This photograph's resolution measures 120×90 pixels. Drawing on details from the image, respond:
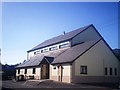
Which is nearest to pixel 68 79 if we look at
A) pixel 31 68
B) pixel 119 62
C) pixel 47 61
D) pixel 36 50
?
pixel 47 61

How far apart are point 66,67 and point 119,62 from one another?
1043 centimetres

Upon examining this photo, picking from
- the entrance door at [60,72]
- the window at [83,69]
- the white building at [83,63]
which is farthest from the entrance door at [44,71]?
the window at [83,69]

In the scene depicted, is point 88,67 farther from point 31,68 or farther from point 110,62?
point 31,68

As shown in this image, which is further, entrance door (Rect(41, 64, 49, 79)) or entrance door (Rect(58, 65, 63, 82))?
entrance door (Rect(41, 64, 49, 79))

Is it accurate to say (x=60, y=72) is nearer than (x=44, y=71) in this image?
Yes

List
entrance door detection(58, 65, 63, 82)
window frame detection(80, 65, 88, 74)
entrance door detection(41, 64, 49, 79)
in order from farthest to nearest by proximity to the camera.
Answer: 1. entrance door detection(41, 64, 49, 79)
2. entrance door detection(58, 65, 63, 82)
3. window frame detection(80, 65, 88, 74)

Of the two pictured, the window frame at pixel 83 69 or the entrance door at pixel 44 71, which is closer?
the window frame at pixel 83 69

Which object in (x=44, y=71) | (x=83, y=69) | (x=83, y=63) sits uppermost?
(x=83, y=63)

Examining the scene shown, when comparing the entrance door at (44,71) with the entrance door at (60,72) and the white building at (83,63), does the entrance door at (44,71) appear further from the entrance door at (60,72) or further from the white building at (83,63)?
the entrance door at (60,72)

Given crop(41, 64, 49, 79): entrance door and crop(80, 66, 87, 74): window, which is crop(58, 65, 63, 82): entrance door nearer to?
crop(80, 66, 87, 74): window

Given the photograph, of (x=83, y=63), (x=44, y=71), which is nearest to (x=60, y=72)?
(x=83, y=63)

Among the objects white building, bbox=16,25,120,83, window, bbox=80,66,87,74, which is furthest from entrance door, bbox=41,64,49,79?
window, bbox=80,66,87,74

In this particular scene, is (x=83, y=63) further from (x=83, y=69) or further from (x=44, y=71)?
(x=44, y=71)

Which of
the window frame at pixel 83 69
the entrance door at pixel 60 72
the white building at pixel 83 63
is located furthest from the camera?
the entrance door at pixel 60 72
